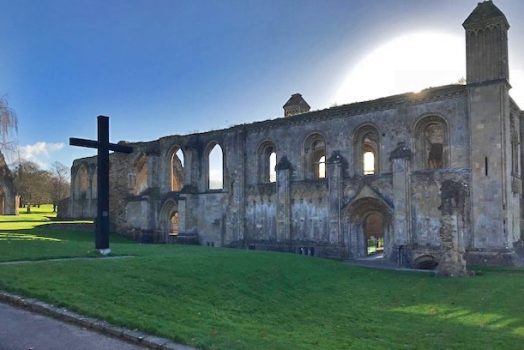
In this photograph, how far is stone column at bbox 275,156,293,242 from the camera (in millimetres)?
26594

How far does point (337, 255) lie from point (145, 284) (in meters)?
15.4

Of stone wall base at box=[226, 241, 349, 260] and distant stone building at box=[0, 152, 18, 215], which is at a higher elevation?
distant stone building at box=[0, 152, 18, 215]

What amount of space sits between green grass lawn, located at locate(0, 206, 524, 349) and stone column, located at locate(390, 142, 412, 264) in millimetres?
4591

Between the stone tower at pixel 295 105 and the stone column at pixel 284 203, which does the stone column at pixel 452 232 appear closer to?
the stone column at pixel 284 203

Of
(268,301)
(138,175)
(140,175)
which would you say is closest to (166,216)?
(138,175)

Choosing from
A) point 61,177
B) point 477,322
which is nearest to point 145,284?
point 477,322

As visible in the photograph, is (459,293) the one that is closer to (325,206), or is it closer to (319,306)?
(319,306)

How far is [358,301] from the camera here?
13250mm

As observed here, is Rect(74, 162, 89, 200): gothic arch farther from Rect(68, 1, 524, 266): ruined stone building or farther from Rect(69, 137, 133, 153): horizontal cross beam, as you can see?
Rect(69, 137, 133, 153): horizontal cross beam

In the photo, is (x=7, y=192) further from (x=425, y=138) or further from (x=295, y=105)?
(x=425, y=138)

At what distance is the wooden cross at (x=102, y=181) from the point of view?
15055 millimetres

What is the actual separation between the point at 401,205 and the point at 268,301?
12413 millimetres

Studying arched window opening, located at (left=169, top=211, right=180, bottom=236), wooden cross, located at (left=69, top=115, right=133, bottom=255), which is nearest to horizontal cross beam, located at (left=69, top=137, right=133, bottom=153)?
wooden cross, located at (left=69, top=115, right=133, bottom=255)

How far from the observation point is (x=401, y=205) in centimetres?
2214
